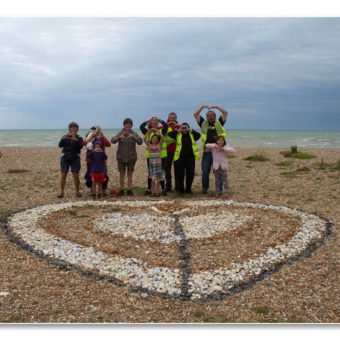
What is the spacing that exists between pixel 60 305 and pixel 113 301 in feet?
2.59

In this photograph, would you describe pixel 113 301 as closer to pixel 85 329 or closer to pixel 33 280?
pixel 85 329

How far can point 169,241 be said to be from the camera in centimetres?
950

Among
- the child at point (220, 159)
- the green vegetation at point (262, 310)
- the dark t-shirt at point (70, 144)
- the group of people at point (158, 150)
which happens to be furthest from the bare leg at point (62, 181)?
the green vegetation at point (262, 310)

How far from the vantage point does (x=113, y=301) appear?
6.71 meters

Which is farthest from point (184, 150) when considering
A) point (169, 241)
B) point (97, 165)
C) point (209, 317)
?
point (209, 317)

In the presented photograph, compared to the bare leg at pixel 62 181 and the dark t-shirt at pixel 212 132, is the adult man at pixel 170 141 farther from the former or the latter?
the bare leg at pixel 62 181

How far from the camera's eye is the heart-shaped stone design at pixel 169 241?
7316mm

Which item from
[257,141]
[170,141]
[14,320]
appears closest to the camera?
[14,320]

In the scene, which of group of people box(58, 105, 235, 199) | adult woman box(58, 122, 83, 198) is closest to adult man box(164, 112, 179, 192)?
group of people box(58, 105, 235, 199)

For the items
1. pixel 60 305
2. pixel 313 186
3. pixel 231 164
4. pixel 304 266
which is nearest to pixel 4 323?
pixel 60 305

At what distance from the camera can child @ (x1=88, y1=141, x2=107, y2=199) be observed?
1395 cm

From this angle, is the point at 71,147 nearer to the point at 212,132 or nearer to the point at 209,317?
the point at 212,132

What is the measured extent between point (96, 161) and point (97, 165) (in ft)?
0.43
